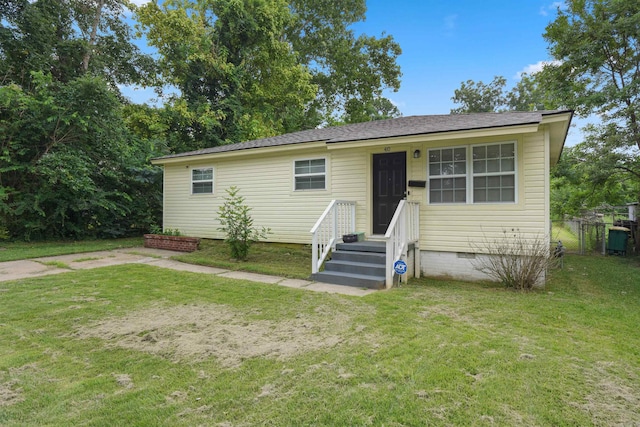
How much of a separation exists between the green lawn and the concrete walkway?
0.65 meters

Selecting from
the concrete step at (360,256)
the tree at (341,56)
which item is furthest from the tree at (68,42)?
the concrete step at (360,256)

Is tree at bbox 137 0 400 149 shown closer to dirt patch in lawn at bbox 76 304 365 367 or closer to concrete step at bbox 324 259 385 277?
concrete step at bbox 324 259 385 277

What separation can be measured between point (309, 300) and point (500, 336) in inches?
93.5

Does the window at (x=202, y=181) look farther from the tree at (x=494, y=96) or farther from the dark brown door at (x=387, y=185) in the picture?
the tree at (x=494, y=96)

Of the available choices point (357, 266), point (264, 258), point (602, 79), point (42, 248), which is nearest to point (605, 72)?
point (602, 79)

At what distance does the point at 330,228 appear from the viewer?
7281mm

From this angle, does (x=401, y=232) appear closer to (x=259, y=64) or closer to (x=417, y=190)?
(x=417, y=190)

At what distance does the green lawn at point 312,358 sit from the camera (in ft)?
6.81

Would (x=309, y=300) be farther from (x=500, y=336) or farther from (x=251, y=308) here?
(x=500, y=336)

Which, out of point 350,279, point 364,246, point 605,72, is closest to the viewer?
point 350,279

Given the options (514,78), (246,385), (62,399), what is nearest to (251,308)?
(246,385)

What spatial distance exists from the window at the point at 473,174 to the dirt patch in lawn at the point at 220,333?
3895mm

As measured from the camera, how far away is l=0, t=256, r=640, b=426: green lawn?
2.08m

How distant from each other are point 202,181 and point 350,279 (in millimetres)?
6839
